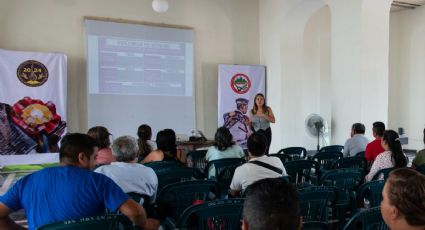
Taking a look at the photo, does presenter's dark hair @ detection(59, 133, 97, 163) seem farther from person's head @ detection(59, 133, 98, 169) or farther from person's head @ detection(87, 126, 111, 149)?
person's head @ detection(87, 126, 111, 149)

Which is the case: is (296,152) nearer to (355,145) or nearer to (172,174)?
(355,145)

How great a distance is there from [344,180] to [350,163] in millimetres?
825

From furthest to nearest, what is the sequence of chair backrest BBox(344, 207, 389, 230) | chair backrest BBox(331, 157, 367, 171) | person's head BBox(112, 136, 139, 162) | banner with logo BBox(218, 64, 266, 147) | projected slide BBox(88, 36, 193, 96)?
1. banner with logo BBox(218, 64, 266, 147)
2. projected slide BBox(88, 36, 193, 96)
3. chair backrest BBox(331, 157, 367, 171)
4. person's head BBox(112, 136, 139, 162)
5. chair backrest BBox(344, 207, 389, 230)

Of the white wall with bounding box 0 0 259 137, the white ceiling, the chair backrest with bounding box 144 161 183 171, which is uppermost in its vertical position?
the white ceiling

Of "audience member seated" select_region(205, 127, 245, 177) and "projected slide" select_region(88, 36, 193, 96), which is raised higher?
"projected slide" select_region(88, 36, 193, 96)

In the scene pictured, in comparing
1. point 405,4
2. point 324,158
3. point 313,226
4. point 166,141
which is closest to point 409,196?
point 313,226

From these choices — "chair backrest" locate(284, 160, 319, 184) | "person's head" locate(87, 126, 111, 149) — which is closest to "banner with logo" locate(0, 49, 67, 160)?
"person's head" locate(87, 126, 111, 149)

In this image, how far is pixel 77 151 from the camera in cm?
197

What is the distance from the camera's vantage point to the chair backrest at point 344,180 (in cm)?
313

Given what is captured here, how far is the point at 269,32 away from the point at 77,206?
6681 millimetres

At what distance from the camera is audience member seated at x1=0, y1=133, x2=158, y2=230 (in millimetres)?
1824

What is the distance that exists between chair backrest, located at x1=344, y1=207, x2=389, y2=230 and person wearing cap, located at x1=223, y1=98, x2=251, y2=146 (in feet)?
18.9

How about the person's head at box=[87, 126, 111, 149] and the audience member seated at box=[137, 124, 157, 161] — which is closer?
the person's head at box=[87, 126, 111, 149]

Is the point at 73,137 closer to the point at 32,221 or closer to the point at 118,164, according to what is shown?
the point at 32,221
